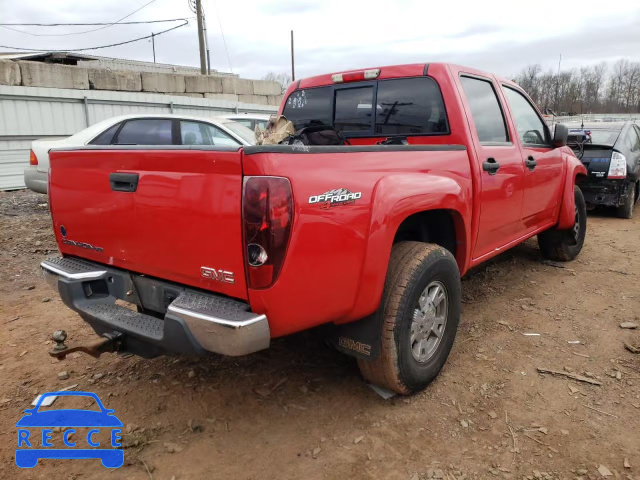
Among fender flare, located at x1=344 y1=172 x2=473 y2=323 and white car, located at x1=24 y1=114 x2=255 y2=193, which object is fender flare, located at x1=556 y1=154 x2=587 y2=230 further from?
white car, located at x1=24 y1=114 x2=255 y2=193

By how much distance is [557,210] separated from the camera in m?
4.92

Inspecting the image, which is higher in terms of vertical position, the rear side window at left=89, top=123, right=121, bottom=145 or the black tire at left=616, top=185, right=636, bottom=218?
the rear side window at left=89, top=123, right=121, bottom=145

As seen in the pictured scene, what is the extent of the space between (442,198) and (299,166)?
111 centimetres

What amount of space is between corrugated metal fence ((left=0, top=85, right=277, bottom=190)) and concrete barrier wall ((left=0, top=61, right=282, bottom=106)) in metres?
1.09

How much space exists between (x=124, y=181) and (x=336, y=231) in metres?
1.08

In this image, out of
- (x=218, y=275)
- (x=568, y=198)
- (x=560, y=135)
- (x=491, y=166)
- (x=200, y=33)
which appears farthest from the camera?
(x=200, y=33)

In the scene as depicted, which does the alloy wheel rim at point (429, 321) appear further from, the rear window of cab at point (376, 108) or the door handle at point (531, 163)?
the door handle at point (531, 163)

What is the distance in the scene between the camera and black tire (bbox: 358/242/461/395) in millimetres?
2533

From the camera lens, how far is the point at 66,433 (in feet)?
8.29

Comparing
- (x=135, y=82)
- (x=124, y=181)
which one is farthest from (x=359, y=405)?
(x=135, y=82)

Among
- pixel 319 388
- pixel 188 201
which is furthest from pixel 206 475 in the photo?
pixel 188 201

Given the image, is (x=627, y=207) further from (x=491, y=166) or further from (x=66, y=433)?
(x=66, y=433)

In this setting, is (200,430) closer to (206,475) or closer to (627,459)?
(206,475)

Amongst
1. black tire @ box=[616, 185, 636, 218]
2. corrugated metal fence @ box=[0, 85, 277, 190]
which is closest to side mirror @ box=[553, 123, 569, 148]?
black tire @ box=[616, 185, 636, 218]
